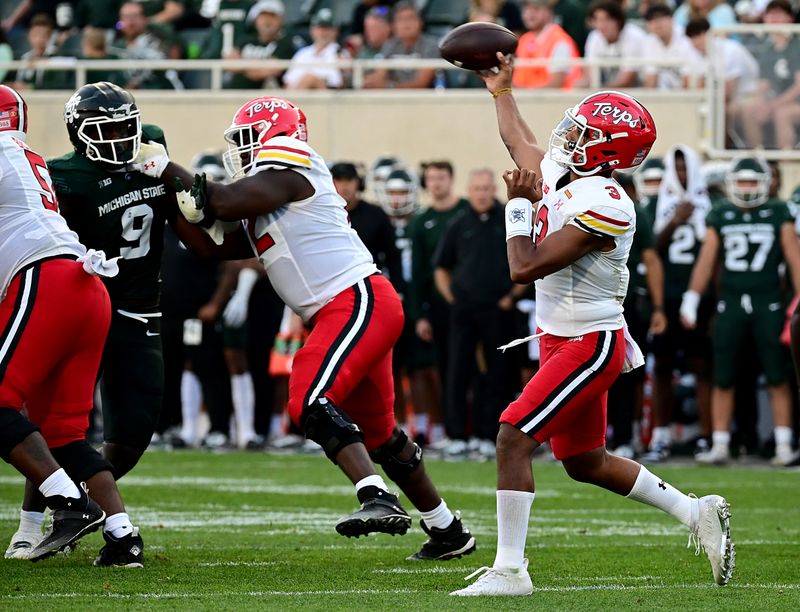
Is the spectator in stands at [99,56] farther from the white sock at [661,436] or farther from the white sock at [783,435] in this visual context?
the white sock at [783,435]

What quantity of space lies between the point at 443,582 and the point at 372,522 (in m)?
0.42

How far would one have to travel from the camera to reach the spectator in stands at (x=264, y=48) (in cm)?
1497

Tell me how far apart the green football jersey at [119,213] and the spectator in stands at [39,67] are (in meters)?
9.35

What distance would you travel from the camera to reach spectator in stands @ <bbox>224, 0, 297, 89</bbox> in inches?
590

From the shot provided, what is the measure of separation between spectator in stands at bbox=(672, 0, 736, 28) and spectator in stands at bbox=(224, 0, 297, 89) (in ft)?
12.5

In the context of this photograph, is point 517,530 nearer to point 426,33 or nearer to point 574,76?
point 574,76

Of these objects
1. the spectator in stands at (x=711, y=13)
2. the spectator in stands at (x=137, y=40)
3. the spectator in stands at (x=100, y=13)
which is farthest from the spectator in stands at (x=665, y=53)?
the spectator in stands at (x=100, y=13)

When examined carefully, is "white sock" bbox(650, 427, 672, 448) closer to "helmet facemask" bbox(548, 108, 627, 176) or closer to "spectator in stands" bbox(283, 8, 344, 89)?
"spectator in stands" bbox(283, 8, 344, 89)

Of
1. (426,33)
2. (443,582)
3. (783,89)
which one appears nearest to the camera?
(443,582)

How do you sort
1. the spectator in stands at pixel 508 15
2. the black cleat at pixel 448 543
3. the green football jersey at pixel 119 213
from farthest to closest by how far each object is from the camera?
the spectator in stands at pixel 508 15
the black cleat at pixel 448 543
the green football jersey at pixel 119 213

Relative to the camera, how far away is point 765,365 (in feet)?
35.4

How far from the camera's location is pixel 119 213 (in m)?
6.10

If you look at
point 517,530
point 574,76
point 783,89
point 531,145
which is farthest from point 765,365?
point 517,530

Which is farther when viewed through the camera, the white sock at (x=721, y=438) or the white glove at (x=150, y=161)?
the white sock at (x=721, y=438)
